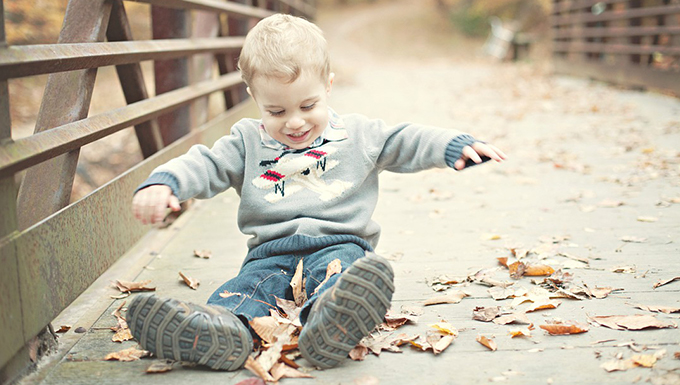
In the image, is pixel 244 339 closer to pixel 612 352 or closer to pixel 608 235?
pixel 612 352

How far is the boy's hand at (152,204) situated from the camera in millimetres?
2176

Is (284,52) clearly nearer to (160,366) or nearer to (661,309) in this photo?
(160,366)

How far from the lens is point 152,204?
7.16 feet

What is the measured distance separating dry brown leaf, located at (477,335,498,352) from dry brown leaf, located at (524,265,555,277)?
75 cm

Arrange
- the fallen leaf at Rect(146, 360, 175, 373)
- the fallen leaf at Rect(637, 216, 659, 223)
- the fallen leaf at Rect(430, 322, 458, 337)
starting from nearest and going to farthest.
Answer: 1. the fallen leaf at Rect(146, 360, 175, 373)
2. the fallen leaf at Rect(430, 322, 458, 337)
3. the fallen leaf at Rect(637, 216, 659, 223)

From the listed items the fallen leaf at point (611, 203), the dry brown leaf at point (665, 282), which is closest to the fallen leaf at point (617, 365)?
the dry brown leaf at point (665, 282)

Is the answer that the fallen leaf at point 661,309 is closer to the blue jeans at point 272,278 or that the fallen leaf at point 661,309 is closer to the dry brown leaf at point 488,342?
the dry brown leaf at point 488,342

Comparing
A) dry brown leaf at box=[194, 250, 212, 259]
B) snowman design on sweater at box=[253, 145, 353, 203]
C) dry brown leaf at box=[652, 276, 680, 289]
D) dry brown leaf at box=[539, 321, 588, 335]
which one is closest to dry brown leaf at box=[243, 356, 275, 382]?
snowman design on sweater at box=[253, 145, 353, 203]

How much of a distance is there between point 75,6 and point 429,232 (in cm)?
209

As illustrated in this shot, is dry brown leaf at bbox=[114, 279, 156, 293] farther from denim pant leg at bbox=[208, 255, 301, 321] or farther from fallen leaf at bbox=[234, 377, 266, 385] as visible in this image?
fallen leaf at bbox=[234, 377, 266, 385]

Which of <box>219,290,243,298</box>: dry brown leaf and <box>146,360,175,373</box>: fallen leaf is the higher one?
<box>219,290,243,298</box>: dry brown leaf

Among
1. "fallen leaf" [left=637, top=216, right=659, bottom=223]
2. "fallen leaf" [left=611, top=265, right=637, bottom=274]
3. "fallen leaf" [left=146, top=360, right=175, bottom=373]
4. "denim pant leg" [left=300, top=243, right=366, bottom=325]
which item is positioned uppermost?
"denim pant leg" [left=300, top=243, right=366, bottom=325]

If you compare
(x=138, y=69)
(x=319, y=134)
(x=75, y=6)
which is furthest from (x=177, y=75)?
(x=319, y=134)

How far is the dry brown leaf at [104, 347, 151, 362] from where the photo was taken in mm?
2229
